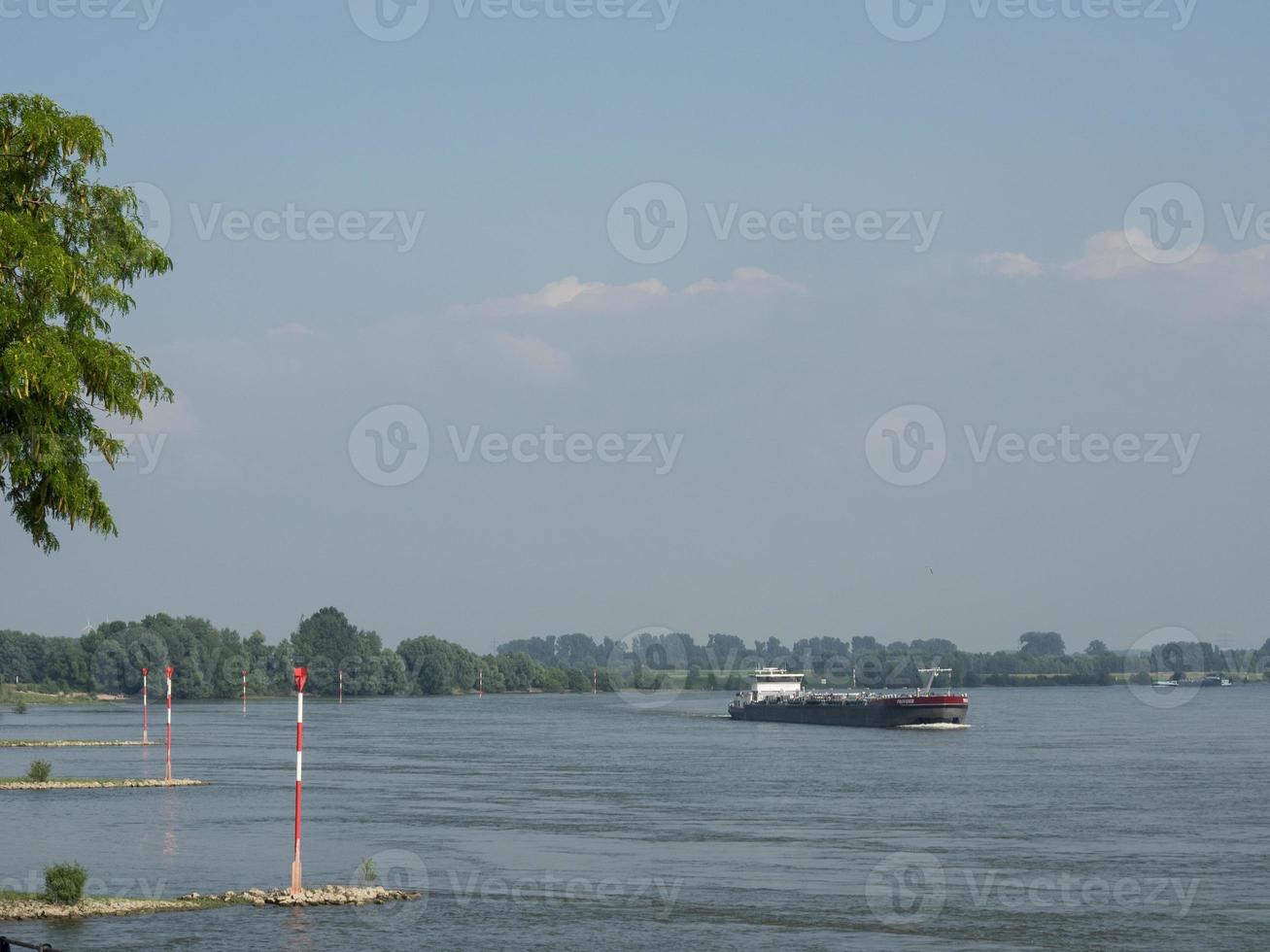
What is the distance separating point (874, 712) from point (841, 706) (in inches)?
321

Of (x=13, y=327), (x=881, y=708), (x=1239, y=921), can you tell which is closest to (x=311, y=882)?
(x=13, y=327)

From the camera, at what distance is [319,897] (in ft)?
113

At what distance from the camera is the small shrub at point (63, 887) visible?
107 ft

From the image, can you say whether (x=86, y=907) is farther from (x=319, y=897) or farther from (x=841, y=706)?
(x=841, y=706)

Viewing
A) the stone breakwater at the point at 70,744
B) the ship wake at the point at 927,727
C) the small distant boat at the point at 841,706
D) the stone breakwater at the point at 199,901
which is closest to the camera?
the stone breakwater at the point at 199,901

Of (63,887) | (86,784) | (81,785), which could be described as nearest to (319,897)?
(63,887)

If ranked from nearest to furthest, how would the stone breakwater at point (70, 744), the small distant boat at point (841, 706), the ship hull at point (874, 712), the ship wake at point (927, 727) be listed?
the stone breakwater at point (70, 744) → the ship hull at point (874, 712) → the small distant boat at point (841, 706) → the ship wake at point (927, 727)

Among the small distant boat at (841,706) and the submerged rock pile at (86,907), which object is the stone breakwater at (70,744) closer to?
the small distant boat at (841,706)

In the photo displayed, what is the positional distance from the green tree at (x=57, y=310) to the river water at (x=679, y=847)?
31.3 feet

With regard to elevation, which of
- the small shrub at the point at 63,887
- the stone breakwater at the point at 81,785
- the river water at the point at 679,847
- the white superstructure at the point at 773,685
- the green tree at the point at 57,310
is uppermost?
the green tree at the point at 57,310

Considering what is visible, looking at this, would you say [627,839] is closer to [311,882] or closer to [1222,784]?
[311,882]

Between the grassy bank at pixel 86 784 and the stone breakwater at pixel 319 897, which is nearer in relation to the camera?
the stone breakwater at pixel 319 897

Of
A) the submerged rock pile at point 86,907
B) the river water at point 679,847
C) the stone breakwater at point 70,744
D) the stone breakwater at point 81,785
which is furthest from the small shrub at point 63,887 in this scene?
the stone breakwater at point 70,744

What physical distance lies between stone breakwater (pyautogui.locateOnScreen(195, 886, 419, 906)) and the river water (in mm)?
630
